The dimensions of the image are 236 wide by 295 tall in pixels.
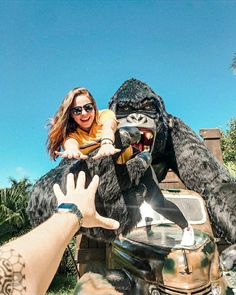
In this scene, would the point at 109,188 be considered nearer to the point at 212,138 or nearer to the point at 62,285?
the point at 212,138

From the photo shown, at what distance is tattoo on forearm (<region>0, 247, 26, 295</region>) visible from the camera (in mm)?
814

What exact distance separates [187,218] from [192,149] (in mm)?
578

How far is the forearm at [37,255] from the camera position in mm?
844

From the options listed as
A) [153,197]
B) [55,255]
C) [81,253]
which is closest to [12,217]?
[81,253]

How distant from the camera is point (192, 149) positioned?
2961mm

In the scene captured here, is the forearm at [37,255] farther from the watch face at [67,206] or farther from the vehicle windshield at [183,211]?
the vehicle windshield at [183,211]

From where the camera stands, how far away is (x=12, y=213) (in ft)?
35.4

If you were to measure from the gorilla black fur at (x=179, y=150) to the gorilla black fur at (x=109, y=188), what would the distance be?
45cm

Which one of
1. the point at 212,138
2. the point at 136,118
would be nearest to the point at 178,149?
the point at 136,118

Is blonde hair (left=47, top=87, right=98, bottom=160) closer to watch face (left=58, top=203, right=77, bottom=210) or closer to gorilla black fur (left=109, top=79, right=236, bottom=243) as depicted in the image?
gorilla black fur (left=109, top=79, right=236, bottom=243)

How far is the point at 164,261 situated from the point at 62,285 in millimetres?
8846

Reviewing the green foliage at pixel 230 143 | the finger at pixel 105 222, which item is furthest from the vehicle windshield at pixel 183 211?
the green foliage at pixel 230 143

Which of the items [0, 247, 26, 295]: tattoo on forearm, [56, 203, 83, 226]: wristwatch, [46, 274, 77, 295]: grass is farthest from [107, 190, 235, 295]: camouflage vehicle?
[46, 274, 77, 295]: grass

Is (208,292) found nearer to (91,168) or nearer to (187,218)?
(187,218)
